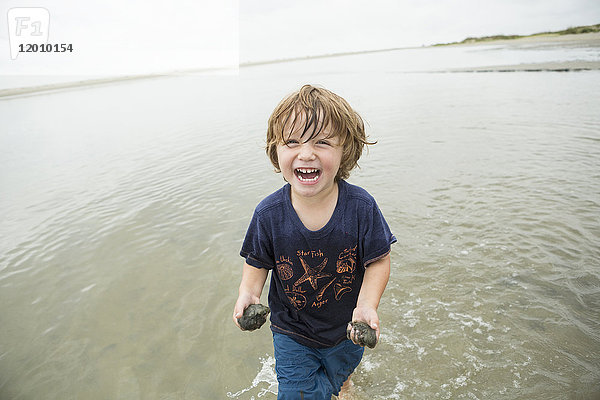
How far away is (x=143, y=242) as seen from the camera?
4.82 meters

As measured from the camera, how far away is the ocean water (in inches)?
105

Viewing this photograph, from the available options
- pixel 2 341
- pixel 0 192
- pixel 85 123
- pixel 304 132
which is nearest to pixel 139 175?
pixel 0 192

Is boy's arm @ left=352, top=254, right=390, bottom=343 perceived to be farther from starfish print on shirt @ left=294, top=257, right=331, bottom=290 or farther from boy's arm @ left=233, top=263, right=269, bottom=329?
boy's arm @ left=233, top=263, right=269, bottom=329

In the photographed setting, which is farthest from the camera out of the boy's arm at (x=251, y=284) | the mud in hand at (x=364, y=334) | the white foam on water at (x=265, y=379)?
the white foam on water at (x=265, y=379)

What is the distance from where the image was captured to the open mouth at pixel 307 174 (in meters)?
1.73

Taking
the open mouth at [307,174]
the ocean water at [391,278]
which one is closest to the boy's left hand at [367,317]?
the open mouth at [307,174]

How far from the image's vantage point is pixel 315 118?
1.66m

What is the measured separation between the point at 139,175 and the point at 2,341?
482cm

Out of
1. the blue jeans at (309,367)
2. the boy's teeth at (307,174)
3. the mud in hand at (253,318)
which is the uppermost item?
the boy's teeth at (307,174)

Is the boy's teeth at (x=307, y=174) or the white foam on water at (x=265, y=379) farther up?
the boy's teeth at (x=307, y=174)

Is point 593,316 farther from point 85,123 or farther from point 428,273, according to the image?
point 85,123

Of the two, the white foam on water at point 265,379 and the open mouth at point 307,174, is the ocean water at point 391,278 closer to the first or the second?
the white foam on water at point 265,379

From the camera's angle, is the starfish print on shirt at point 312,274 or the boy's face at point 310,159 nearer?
the boy's face at point 310,159

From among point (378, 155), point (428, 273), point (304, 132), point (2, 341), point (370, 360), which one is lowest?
point (2, 341)
